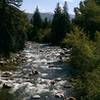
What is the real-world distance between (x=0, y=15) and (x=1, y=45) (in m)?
4.65

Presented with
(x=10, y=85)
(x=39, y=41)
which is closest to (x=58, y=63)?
(x=10, y=85)

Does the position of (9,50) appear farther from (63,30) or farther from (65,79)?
(63,30)

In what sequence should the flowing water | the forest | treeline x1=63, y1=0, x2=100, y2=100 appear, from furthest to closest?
the flowing water, the forest, treeline x1=63, y1=0, x2=100, y2=100

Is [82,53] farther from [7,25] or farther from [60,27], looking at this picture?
[60,27]

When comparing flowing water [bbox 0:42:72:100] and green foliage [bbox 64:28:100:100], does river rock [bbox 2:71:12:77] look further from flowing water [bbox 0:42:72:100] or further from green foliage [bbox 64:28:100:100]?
green foliage [bbox 64:28:100:100]

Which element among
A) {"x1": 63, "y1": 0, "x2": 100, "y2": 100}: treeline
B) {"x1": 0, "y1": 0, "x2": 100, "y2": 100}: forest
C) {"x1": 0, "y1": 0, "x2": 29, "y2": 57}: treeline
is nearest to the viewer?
{"x1": 63, "y1": 0, "x2": 100, "y2": 100}: treeline

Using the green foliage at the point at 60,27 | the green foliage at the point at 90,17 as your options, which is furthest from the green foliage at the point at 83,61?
the green foliage at the point at 60,27

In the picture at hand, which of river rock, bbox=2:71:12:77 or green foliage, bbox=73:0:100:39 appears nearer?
river rock, bbox=2:71:12:77

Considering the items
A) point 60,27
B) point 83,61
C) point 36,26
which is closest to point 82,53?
point 83,61

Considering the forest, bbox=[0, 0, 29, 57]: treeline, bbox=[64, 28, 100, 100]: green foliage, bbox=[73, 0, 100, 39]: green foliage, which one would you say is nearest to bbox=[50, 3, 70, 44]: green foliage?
the forest

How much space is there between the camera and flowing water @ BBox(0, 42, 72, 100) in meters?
36.7

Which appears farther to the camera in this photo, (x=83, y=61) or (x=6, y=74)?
(x=6, y=74)

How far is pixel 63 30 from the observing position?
102 m

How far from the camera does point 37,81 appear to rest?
→ 4403cm
